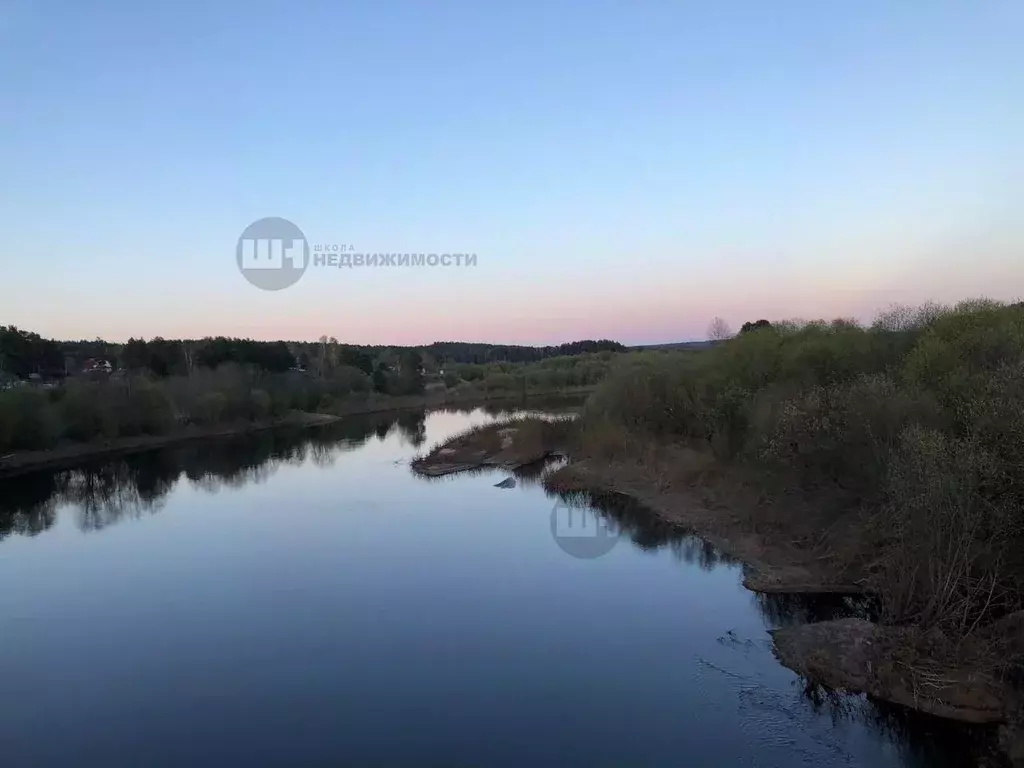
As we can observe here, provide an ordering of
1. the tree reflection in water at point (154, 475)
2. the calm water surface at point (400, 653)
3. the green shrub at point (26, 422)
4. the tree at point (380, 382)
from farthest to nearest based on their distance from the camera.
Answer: the tree at point (380, 382), the green shrub at point (26, 422), the tree reflection in water at point (154, 475), the calm water surface at point (400, 653)

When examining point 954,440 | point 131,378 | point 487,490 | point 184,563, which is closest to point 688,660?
point 954,440

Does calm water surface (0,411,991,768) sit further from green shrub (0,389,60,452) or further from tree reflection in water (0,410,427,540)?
green shrub (0,389,60,452)

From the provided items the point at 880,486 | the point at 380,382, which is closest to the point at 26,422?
the point at 380,382

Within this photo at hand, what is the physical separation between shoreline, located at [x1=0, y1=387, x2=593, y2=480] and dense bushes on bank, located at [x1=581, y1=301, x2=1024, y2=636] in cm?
3022

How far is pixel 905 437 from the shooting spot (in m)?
10.5

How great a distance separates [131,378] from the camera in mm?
43312

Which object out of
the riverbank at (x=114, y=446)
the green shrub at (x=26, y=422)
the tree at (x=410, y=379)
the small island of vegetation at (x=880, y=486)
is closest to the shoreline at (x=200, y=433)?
the riverbank at (x=114, y=446)

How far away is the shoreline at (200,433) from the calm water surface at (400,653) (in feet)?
41.2

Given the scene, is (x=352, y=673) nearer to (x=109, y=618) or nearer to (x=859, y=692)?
(x=109, y=618)

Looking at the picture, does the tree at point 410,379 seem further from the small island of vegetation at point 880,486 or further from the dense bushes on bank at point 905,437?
the dense bushes on bank at point 905,437

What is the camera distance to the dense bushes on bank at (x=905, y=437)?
9.67 m

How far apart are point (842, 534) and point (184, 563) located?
15.2 metres

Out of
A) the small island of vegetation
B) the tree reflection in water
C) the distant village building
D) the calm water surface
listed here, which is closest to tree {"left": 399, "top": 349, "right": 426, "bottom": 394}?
the tree reflection in water

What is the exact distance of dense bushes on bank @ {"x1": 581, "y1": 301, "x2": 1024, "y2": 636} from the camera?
31.7 feet
